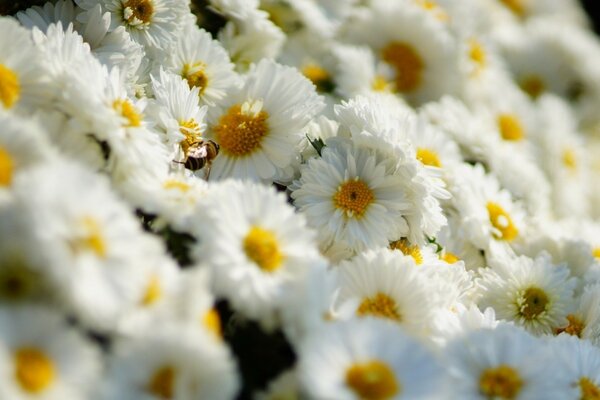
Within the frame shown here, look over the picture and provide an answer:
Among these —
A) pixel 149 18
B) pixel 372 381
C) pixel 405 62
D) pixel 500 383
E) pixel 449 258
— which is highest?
pixel 405 62

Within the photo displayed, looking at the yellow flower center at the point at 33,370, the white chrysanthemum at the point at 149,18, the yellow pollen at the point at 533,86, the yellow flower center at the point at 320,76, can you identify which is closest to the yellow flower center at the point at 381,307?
the yellow flower center at the point at 33,370

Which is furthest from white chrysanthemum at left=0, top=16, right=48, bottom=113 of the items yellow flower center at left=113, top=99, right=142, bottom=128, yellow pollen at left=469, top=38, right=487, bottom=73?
yellow pollen at left=469, top=38, right=487, bottom=73

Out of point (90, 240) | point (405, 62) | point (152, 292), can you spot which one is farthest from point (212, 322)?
point (405, 62)

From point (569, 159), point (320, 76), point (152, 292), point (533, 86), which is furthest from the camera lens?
point (533, 86)

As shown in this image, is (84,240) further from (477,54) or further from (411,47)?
(477,54)

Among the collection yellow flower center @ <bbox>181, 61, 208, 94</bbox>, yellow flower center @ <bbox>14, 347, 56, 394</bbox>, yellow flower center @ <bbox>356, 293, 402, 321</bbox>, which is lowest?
yellow flower center @ <bbox>14, 347, 56, 394</bbox>

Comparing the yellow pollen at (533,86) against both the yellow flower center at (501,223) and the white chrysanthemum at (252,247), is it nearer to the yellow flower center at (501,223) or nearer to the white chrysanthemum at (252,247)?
the yellow flower center at (501,223)

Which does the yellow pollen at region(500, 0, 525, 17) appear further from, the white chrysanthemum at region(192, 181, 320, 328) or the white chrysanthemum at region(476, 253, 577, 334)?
the white chrysanthemum at region(192, 181, 320, 328)
